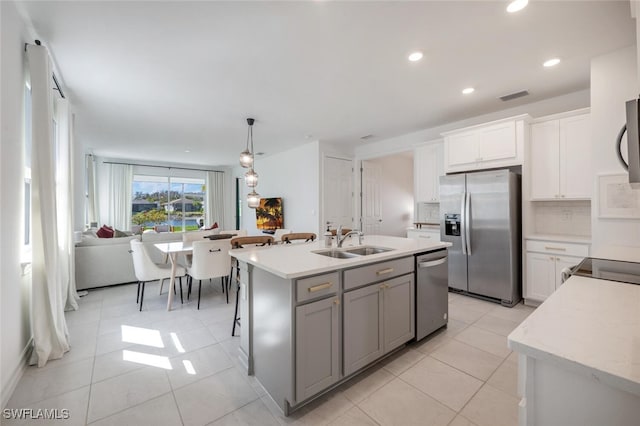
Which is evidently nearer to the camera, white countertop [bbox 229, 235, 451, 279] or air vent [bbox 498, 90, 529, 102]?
white countertop [bbox 229, 235, 451, 279]

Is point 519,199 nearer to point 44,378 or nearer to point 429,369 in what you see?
point 429,369

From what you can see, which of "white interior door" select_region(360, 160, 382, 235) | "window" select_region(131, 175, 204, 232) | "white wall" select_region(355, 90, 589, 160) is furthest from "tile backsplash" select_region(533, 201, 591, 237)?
"window" select_region(131, 175, 204, 232)

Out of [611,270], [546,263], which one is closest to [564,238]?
[546,263]

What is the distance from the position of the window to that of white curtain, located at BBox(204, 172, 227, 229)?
0.22 meters

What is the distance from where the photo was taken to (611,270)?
1.52 metres

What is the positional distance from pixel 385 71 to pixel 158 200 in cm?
818

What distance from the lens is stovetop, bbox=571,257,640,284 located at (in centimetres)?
138

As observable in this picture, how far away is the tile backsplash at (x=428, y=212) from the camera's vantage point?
4.97 meters

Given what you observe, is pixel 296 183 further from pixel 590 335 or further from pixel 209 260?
pixel 590 335

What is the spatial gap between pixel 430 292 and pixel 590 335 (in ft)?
5.84

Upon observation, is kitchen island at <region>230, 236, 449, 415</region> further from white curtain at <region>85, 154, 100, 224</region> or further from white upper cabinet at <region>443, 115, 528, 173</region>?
white curtain at <region>85, 154, 100, 224</region>

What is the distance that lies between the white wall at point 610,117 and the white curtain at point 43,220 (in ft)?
16.0

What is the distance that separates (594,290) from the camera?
1178mm

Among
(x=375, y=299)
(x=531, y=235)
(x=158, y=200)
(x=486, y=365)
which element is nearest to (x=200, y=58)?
(x=375, y=299)
